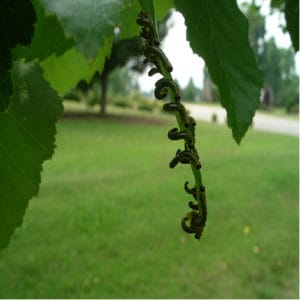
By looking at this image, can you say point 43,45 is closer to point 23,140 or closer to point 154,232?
point 23,140

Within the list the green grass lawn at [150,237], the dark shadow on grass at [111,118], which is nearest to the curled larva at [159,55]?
the green grass lawn at [150,237]

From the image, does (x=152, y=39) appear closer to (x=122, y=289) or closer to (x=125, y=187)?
(x=122, y=289)

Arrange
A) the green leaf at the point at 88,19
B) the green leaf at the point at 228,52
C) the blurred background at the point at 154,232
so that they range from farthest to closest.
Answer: the blurred background at the point at 154,232 < the green leaf at the point at 228,52 < the green leaf at the point at 88,19

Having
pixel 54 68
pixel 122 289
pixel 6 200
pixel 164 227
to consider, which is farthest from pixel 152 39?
pixel 164 227

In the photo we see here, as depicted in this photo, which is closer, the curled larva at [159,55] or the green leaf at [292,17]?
the curled larva at [159,55]

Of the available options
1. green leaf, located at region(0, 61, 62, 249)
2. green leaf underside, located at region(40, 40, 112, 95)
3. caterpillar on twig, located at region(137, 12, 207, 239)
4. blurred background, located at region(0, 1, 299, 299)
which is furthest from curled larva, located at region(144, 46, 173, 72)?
blurred background, located at region(0, 1, 299, 299)

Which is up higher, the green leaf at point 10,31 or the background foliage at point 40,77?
the green leaf at point 10,31

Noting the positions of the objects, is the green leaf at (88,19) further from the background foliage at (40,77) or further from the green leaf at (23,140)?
the green leaf at (23,140)

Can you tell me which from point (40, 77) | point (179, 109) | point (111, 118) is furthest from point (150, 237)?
point (111, 118)
